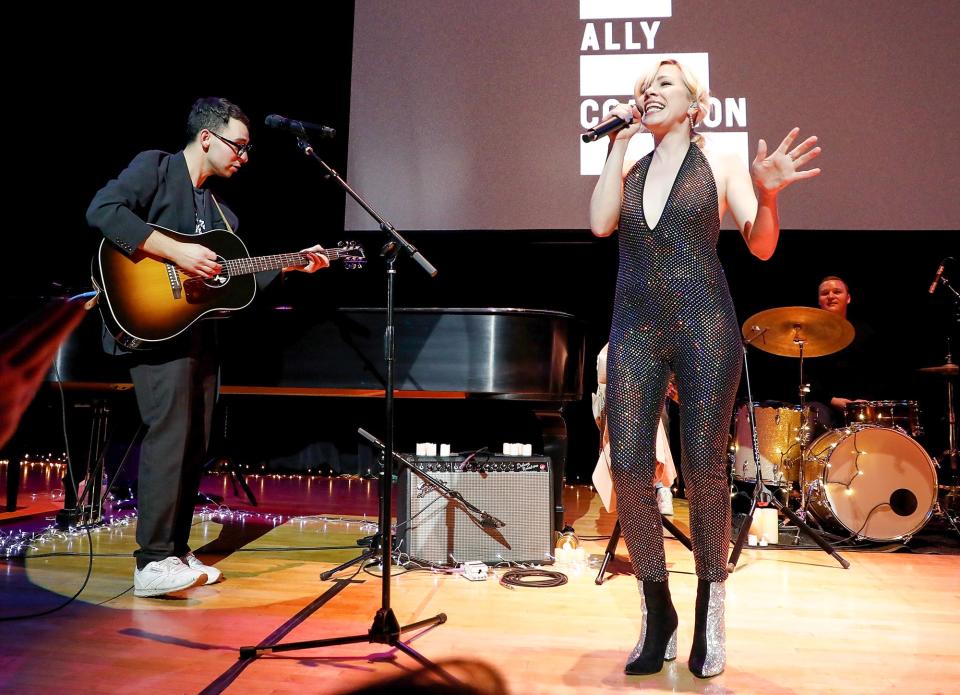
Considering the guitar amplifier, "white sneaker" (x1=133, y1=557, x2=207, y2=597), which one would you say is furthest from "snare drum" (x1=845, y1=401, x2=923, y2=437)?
"white sneaker" (x1=133, y1=557, x2=207, y2=597)

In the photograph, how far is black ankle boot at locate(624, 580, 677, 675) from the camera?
1904mm

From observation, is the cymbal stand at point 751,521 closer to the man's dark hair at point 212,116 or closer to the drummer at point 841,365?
the drummer at point 841,365

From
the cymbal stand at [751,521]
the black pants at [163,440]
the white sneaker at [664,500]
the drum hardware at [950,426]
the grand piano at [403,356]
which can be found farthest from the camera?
the white sneaker at [664,500]

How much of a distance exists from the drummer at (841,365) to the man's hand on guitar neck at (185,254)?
4.15 metres

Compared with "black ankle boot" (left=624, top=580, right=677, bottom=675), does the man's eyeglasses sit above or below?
above

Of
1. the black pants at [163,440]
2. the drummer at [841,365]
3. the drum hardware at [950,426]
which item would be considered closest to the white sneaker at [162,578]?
the black pants at [163,440]

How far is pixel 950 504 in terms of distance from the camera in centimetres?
457

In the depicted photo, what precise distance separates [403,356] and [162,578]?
4.92ft

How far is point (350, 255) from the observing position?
3029 millimetres

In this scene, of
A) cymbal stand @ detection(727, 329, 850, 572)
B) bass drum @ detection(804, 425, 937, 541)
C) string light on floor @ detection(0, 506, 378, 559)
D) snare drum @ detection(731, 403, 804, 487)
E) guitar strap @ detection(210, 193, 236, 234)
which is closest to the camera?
guitar strap @ detection(210, 193, 236, 234)

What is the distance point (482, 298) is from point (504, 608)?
13.3ft

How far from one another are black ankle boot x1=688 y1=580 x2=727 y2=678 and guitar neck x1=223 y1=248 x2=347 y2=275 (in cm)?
189

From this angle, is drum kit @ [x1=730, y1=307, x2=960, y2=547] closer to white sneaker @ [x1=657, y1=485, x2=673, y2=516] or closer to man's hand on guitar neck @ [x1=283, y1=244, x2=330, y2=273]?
white sneaker @ [x1=657, y1=485, x2=673, y2=516]

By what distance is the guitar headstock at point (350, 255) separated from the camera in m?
2.98
